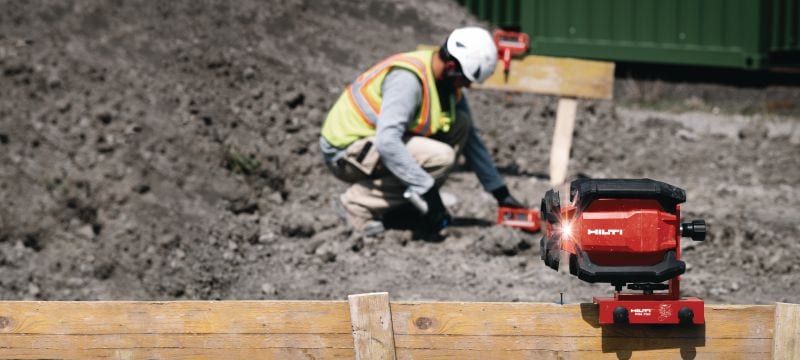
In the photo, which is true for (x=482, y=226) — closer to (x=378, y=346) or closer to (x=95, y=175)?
(x=95, y=175)

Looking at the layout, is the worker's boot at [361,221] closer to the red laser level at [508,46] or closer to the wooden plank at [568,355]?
the red laser level at [508,46]

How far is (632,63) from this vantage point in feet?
33.9

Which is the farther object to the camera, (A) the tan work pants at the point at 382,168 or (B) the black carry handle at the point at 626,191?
(A) the tan work pants at the point at 382,168

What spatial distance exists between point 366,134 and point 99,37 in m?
3.56

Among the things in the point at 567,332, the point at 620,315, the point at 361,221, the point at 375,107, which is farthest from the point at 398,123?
the point at 620,315

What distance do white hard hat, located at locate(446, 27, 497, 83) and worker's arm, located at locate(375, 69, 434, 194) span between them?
0.26 m

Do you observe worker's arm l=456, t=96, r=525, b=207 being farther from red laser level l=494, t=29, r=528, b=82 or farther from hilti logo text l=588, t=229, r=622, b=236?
hilti logo text l=588, t=229, r=622, b=236

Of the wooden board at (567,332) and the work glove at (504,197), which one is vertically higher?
the wooden board at (567,332)

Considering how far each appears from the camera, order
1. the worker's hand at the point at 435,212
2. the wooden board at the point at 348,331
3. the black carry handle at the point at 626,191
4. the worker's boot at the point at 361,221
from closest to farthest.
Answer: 1. the black carry handle at the point at 626,191
2. the wooden board at the point at 348,331
3. the worker's hand at the point at 435,212
4. the worker's boot at the point at 361,221

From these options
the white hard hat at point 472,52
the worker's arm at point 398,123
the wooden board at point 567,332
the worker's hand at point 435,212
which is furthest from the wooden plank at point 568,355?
the white hard hat at point 472,52

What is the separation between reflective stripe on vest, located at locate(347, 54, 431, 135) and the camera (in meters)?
6.14

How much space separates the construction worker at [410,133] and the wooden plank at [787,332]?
2.71m

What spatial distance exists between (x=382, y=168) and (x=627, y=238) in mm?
3060

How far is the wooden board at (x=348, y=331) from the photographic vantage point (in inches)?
147
